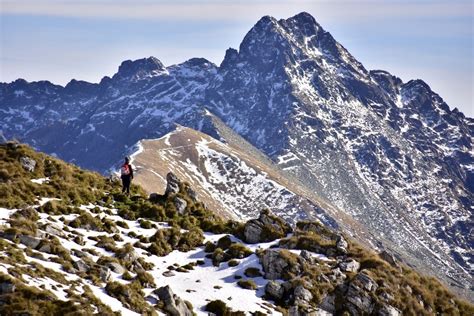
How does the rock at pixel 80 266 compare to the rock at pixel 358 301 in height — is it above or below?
below

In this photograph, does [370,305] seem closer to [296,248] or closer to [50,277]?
[296,248]

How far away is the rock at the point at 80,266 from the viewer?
49.6m

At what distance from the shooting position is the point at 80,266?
49.8 meters

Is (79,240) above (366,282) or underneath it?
underneath

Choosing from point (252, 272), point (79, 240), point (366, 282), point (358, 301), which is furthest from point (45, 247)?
point (366, 282)

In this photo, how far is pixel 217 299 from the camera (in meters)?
52.3

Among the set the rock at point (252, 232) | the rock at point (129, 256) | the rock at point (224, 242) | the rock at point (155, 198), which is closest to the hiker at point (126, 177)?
the rock at point (155, 198)

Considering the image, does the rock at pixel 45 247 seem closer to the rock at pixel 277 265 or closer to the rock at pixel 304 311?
the rock at pixel 277 265

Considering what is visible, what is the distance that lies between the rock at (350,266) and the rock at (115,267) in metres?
19.8

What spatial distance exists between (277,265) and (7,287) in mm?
24817

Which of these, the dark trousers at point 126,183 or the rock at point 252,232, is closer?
the rock at point 252,232

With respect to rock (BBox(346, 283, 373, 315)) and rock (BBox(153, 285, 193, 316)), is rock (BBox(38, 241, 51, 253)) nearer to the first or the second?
rock (BBox(153, 285, 193, 316))

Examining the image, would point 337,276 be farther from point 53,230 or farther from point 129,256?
point 53,230

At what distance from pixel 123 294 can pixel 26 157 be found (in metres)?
25.8
